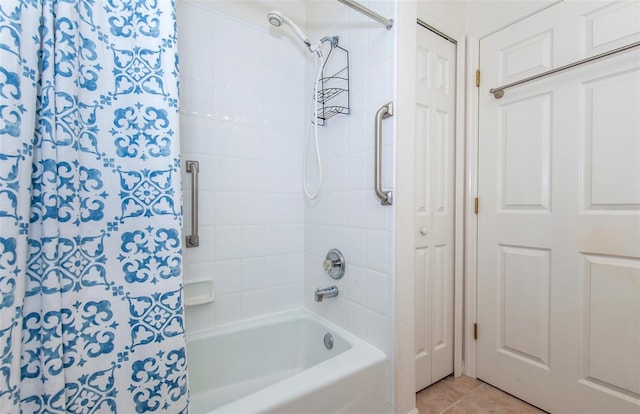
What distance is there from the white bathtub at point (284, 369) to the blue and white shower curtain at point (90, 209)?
0.34 metres

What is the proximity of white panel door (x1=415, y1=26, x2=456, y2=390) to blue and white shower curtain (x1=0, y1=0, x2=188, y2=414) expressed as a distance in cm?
125

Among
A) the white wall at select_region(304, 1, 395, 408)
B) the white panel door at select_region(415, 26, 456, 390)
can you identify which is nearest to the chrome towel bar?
the white panel door at select_region(415, 26, 456, 390)

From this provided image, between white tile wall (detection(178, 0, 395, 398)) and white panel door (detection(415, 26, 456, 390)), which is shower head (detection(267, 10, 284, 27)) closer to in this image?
white tile wall (detection(178, 0, 395, 398))

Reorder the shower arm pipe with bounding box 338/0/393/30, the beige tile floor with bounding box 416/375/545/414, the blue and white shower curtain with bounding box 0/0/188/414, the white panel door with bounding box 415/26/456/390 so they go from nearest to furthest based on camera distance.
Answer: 1. the blue and white shower curtain with bounding box 0/0/188/414
2. the shower arm pipe with bounding box 338/0/393/30
3. the beige tile floor with bounding box 416/375/545/414
4. the white panel door with bounding box 415/26/456/390

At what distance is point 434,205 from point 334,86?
89 cm

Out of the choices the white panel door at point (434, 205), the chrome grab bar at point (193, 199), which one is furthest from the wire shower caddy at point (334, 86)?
the chrome grab bar at point (193, 199)

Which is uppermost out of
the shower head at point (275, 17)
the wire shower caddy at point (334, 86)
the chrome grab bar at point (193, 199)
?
the shower head at point (275, 17)

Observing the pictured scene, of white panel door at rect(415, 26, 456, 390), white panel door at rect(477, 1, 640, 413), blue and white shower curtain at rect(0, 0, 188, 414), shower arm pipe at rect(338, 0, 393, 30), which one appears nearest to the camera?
blue and white shower curtain at rect(0, 0, 188, 414)

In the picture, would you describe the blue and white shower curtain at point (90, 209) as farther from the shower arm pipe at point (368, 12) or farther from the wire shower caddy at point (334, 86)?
the wire shower caddy at point (334, 86)

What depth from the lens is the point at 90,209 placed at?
0.79 metres

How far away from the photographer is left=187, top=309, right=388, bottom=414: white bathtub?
0.92m

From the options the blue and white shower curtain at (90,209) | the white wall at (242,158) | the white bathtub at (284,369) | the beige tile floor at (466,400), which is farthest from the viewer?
the beige tile floor at (466,400)

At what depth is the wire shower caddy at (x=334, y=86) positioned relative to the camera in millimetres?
1385

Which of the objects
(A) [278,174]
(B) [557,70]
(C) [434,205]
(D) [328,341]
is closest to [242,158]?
(A) [278,174]
